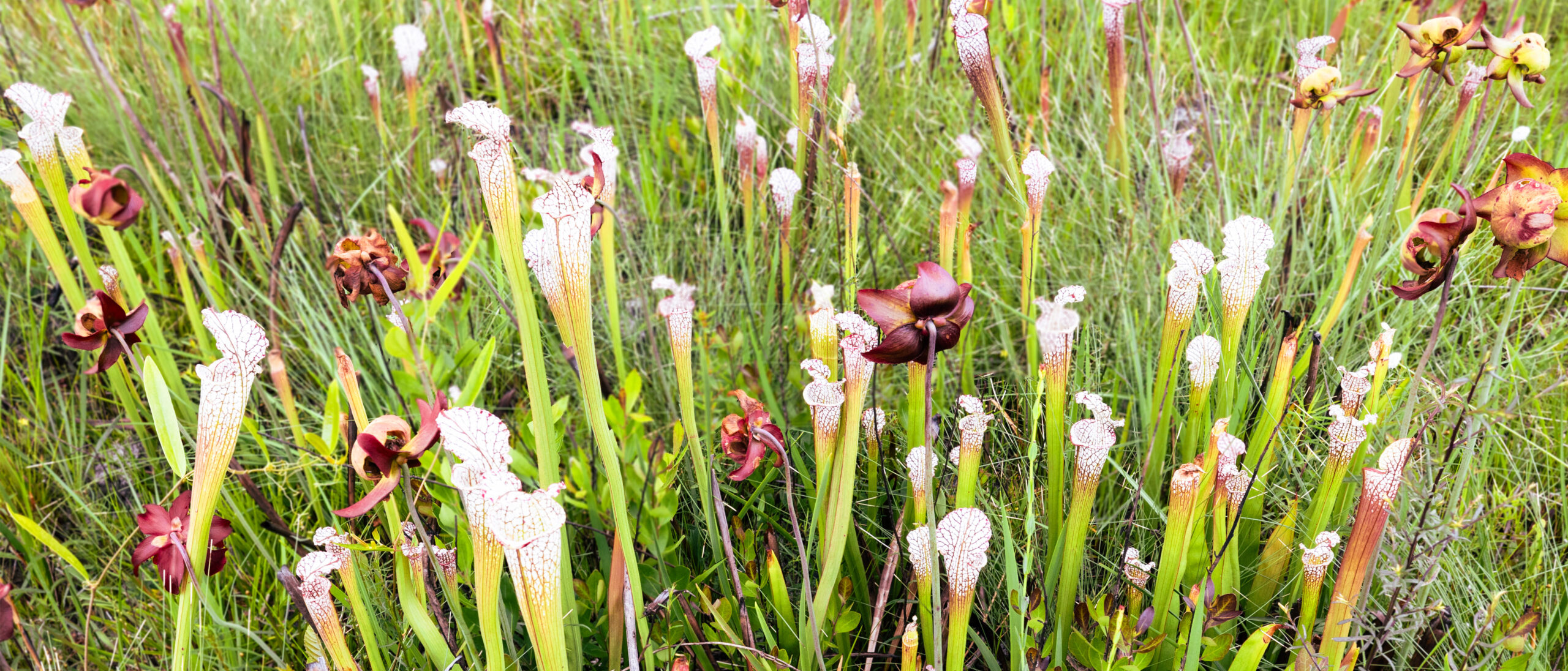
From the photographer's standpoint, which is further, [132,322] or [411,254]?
[411,254]

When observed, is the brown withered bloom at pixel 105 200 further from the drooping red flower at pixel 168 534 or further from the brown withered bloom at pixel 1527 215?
the brown withered bloom at pixel 1527 215

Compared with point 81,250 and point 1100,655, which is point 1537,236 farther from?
point 81,250

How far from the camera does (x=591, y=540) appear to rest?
5.15 feet

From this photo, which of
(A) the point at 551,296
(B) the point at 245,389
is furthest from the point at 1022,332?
(B) the point at 245,389

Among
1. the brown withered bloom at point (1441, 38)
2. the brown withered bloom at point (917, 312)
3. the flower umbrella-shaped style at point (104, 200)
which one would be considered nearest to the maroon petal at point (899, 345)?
the brown withered bloom at point (917, 312)

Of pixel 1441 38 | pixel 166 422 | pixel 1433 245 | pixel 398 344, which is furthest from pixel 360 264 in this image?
pixel 1441 38

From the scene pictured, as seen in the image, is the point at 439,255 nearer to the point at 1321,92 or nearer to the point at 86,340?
the point at 86,340

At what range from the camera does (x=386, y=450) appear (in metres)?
0.91

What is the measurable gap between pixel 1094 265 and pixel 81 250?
1.69 metres

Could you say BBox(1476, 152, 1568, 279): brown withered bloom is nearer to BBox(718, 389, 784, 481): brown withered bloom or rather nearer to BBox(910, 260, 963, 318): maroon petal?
BBox(910, 260, 963, 318): maroon petal

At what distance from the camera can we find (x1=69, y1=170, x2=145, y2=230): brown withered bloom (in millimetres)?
1219

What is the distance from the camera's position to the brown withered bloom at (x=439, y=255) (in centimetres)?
145

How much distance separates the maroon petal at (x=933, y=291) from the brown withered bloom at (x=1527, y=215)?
0.52 m

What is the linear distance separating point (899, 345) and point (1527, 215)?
0.61m
